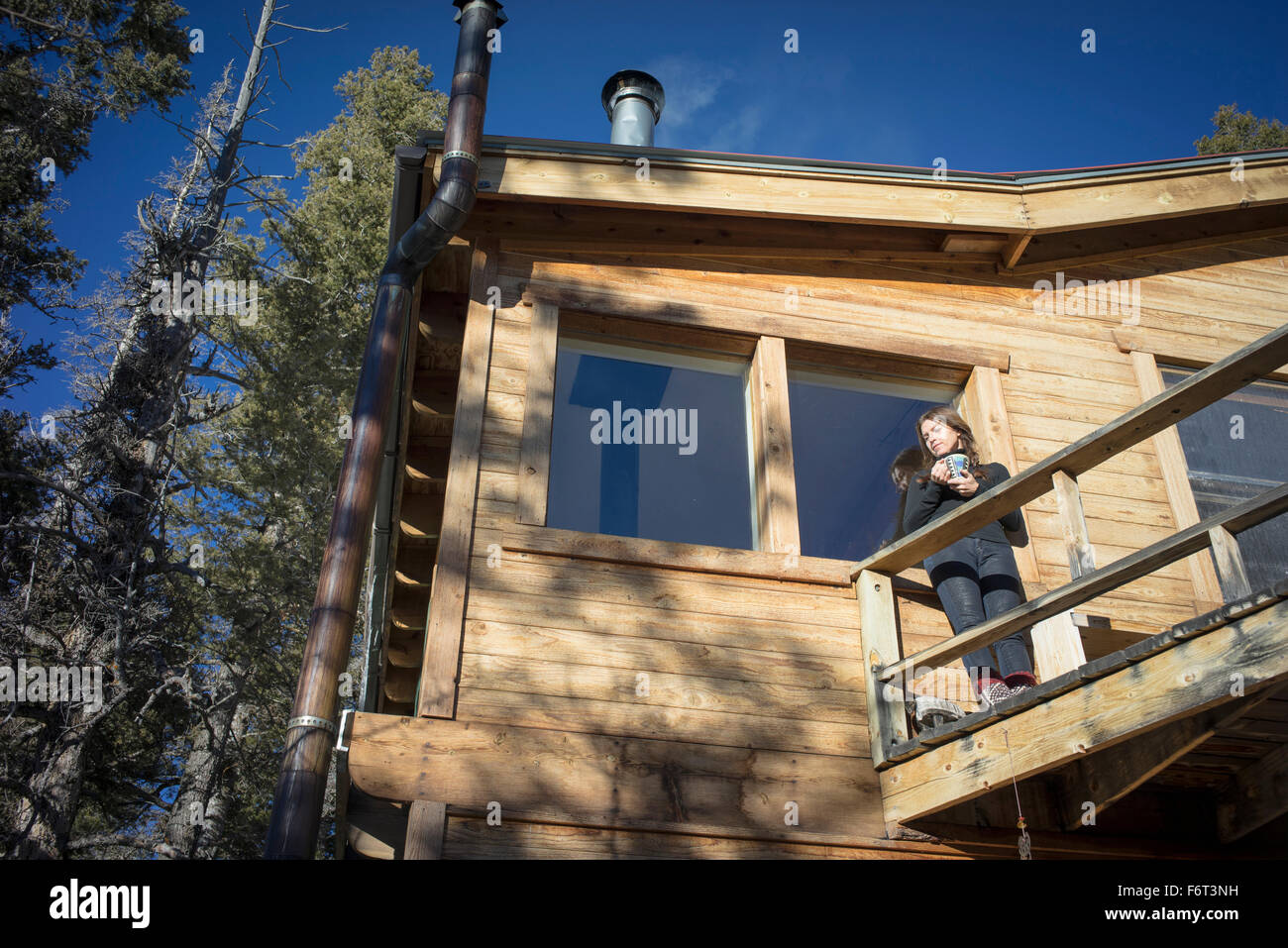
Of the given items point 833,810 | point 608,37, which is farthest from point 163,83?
point 833,810

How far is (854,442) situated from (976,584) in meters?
1.38

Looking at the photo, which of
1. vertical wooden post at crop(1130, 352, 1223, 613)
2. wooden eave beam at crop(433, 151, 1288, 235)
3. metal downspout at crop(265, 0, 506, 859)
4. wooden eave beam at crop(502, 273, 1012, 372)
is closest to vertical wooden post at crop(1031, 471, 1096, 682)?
vertical wooden post at crop(1130, 352, 1223, 613)

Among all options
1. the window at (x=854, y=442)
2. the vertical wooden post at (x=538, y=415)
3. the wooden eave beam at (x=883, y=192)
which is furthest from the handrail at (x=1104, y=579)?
the wooden eave beam at (x=883, y=192)

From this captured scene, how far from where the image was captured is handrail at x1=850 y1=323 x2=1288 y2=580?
3.48m

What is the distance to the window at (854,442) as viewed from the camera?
18.1 feet

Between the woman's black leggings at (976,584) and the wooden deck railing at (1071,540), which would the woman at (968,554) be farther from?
the wooden deck railing at (1071,540)

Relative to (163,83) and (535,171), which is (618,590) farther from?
(163,83)

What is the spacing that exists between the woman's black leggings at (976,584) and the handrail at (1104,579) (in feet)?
0.81

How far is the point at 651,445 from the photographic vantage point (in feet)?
17.7

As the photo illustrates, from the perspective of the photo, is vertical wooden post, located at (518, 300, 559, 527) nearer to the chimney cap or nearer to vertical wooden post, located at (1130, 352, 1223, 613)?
vertical wooden post, located at (1130, 352, 1223, 613)

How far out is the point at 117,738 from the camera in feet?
41.3

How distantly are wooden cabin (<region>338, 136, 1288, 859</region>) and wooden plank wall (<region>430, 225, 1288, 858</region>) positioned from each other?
0.6 inches

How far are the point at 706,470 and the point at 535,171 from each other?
6.01ft
